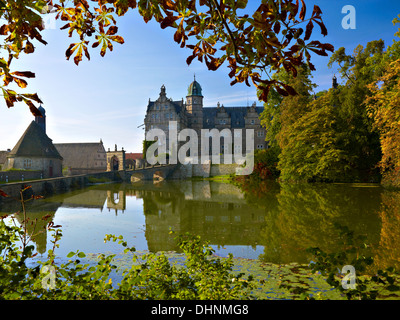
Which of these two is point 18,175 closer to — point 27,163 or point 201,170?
point 27,163

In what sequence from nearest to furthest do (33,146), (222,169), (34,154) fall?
(34,154)
(33,146)
(222,169)

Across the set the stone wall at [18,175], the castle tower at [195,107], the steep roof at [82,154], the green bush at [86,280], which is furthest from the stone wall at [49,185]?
the castle tower at [195,107]

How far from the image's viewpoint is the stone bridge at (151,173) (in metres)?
37.8

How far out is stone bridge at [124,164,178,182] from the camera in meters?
37.8

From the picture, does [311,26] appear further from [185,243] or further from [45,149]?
[45,149]

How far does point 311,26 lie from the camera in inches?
86.6

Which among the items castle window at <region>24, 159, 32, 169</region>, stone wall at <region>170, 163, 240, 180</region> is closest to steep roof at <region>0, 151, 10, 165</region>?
castle window at <region>24, 159, 32, 169</region>

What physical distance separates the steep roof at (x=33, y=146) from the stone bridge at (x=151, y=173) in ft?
31.2

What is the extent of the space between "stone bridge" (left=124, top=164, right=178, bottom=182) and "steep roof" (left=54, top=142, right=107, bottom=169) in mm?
12158

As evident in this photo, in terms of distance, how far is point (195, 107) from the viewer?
59.4 meters

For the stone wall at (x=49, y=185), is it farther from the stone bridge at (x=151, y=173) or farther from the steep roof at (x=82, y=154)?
the steep roof at (x=82, y=154)

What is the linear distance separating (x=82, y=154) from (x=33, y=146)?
17733 millimetres

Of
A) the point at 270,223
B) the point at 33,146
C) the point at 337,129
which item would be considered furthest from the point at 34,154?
the point at 337,129
